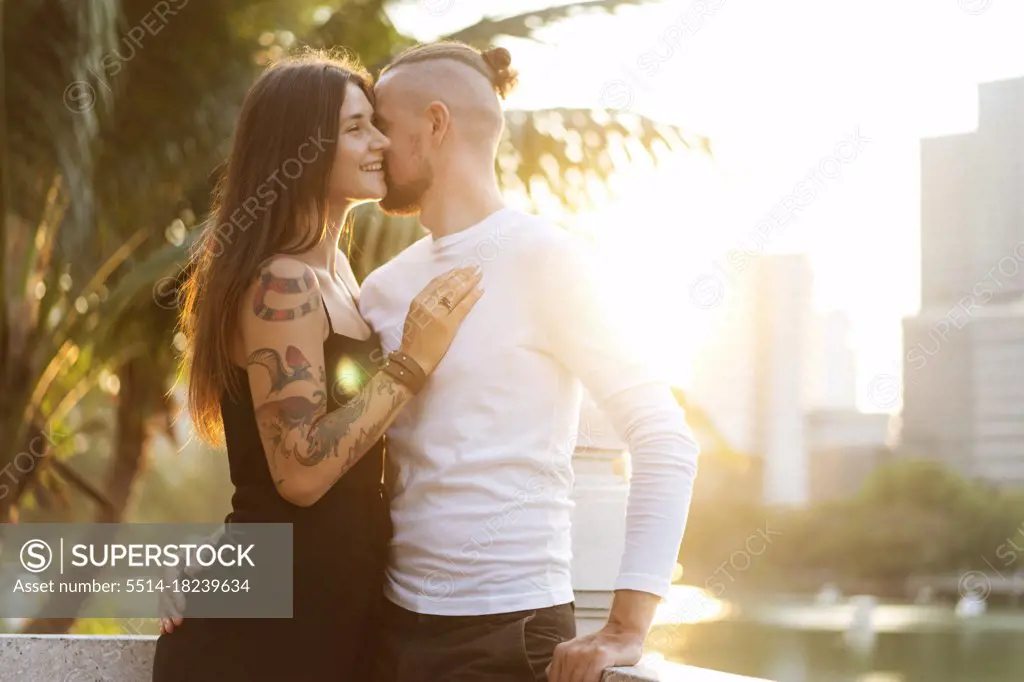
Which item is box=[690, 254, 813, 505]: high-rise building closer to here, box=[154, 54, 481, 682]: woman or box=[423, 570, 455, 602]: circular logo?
box=[154, 54, 481, 682]: woman

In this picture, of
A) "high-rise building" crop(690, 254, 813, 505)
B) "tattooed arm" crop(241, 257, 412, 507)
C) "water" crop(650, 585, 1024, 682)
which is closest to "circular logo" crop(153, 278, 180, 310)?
"tattooed arm" crop(241, 257, 412, 507)

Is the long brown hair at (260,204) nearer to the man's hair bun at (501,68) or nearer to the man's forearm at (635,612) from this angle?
the man's hair bun at (501,68)

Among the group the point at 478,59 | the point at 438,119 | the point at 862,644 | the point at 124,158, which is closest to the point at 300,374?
the point at 438,119

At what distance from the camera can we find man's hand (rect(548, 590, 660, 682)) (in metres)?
1.72

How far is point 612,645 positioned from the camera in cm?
173

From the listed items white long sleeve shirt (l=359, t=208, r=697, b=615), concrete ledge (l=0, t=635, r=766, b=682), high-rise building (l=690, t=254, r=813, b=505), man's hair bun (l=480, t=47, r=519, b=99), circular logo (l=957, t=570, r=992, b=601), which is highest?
man's hair bun (l=480, t=47, r=519, b=99)

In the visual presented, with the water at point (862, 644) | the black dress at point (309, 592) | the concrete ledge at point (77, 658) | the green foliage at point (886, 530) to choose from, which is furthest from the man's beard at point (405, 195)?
the green foliage at point (886, 530)

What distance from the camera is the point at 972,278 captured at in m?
85.2

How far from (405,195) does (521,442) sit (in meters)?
0.59

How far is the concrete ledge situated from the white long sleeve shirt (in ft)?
1.96

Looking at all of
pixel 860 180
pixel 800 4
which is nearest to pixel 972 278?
pixel 860 180

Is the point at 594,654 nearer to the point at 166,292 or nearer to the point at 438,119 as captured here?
the point at 438,119

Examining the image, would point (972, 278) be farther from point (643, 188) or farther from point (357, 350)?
point (357, 350)

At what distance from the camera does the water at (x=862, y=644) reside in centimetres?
5444
